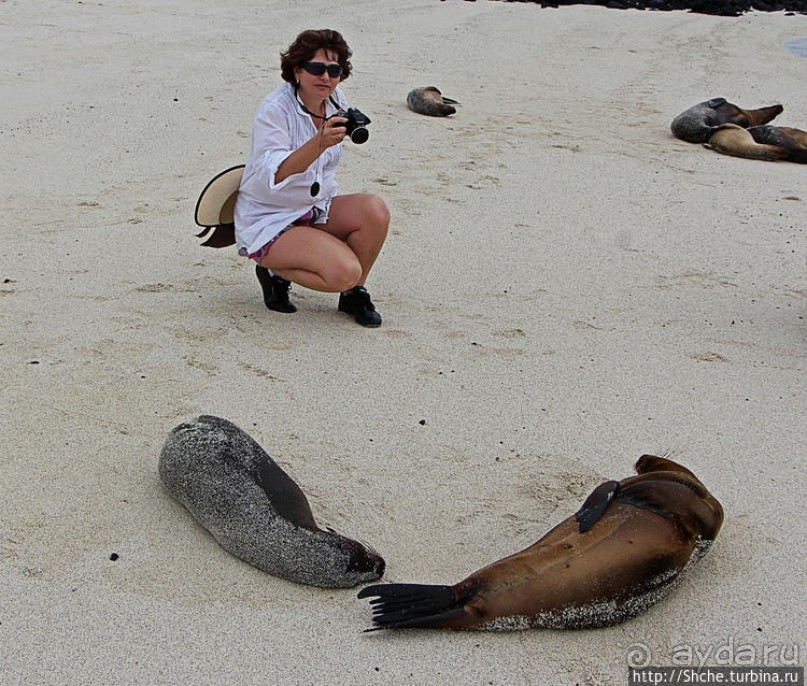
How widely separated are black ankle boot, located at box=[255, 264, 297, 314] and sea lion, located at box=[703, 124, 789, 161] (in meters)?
4.43

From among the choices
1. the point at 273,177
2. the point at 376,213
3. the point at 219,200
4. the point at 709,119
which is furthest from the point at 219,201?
the point at 709,119

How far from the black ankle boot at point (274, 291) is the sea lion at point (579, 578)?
2.02 metres

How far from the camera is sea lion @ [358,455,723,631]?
8.47 feet

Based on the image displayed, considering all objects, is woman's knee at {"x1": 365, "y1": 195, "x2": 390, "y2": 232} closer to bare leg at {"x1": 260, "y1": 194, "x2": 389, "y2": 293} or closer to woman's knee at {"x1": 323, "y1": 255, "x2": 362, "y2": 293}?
bare leg at {"x1": 260, "y1": 194, "x2": 389, "y2": 293}

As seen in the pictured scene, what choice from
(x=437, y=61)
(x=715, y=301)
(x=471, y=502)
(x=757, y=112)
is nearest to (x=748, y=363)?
(x=715, y=301)

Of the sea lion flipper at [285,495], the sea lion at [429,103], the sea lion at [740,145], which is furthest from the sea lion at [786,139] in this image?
the sea lion flipper at [285,495]

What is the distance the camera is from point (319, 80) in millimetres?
4129

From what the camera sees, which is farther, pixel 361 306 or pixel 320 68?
pixel 361 306

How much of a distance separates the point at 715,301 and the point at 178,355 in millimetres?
2528

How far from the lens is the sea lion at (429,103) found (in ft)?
25.8

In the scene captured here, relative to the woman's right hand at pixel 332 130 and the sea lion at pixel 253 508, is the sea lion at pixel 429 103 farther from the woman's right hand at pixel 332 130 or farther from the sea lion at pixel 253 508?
the sea lion at pixel 253 508

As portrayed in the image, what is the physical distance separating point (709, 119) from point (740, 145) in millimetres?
485

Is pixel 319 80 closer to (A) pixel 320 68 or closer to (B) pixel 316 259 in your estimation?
(A) pixel 320 68

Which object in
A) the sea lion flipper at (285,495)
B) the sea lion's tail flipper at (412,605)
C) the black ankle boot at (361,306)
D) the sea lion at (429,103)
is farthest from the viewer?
the sea lion at (429,103)
